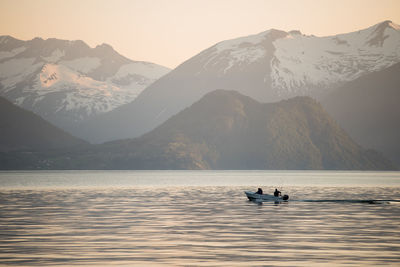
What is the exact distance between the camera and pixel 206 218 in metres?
87.9

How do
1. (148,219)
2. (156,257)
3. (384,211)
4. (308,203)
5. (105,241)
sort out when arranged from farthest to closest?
(308,203) < (384,211) < (148,219) < (105,241) < (156,257)

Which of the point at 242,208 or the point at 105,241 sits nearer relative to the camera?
the point at 105,241

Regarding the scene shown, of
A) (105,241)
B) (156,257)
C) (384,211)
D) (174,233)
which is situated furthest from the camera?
(384,211)

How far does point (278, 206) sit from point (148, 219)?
35.1 m

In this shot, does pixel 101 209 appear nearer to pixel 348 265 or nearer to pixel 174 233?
pixel 174 233

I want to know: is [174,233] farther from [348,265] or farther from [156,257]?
[348,265]

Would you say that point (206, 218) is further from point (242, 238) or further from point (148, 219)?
A: point (242, 238)

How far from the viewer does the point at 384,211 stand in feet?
335

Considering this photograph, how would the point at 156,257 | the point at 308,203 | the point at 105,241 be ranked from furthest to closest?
the point at 308,203 < the point at 105,241 < the point at 156,257

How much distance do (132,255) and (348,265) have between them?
645 inches

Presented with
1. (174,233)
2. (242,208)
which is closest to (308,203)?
(242,208)

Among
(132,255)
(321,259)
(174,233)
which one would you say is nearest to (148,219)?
(174,233)

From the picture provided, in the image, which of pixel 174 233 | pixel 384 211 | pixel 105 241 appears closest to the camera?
pixel 105 241

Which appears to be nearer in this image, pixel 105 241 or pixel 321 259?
pixel 321 259
